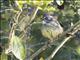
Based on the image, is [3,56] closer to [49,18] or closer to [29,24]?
[29,24]

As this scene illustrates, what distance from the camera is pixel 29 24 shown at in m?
0.55

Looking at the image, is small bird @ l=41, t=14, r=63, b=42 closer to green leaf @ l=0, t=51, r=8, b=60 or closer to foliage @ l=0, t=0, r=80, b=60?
foliage @ l=0, t=0, r=80, b=60

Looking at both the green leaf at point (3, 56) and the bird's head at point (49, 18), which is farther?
the bird's head at point (49, 18)

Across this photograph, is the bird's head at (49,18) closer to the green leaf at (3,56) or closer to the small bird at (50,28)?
the small bird at (50,28)

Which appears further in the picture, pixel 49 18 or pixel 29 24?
pixel 49 18

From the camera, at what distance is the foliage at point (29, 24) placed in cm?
51

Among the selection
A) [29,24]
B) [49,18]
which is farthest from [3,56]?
[49,18]

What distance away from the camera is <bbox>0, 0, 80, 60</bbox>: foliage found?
0.51 m

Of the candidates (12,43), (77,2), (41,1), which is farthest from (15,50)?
(77,2)

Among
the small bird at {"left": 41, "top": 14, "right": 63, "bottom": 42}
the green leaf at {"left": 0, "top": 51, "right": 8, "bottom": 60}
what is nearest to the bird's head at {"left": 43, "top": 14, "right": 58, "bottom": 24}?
the small bird at {"left": 41, "top": 14, "right": 63, "bottom": 42}

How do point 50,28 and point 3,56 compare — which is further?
point 50,28

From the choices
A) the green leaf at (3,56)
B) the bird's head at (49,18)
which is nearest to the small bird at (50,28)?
the bird's head at (49,18)

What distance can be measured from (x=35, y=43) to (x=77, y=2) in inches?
8.1

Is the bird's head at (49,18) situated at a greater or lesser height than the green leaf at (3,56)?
greater
